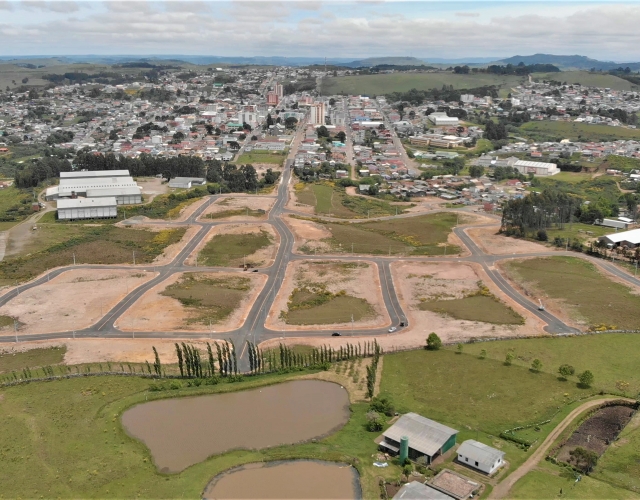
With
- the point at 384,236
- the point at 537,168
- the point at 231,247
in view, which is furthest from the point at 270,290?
the point at 537,168

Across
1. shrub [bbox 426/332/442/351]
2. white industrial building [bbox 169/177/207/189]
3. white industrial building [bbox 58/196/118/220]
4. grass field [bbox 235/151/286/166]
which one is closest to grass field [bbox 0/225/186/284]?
white industrial building [bbox 58/196/118/220]

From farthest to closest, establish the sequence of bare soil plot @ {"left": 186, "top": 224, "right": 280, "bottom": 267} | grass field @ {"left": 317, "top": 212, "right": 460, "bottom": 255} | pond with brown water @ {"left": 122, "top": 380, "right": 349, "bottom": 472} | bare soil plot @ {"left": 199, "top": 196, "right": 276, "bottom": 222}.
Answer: bare soil plot @ {"left": 199, "top": 196, "right": 276, "bottom": 222}
grass field @ {"left": 317, "top": 212, "right": 460, "bottom": 255}
bare soil plot @ {"left": 186, "top": 224, "right": 280, "bottom": 267}
pond with brown water @ {"left": 122, "top": 380, "right": 349, "bottom": 472}

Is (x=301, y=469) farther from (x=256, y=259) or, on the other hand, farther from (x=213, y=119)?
(x=213, y=119)

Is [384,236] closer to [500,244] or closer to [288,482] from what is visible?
[500,244]

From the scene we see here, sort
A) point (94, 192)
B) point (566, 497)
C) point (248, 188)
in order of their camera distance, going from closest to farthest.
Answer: point (566, 497) → point (94, 192) → point (248, 188)

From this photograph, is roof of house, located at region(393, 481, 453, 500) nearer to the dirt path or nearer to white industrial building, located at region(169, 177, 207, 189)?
the dirt path

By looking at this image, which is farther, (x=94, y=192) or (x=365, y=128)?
(x=365, y=128)

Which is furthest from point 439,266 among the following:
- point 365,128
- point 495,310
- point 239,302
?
point 365,128

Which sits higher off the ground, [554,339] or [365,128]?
[365,128]
